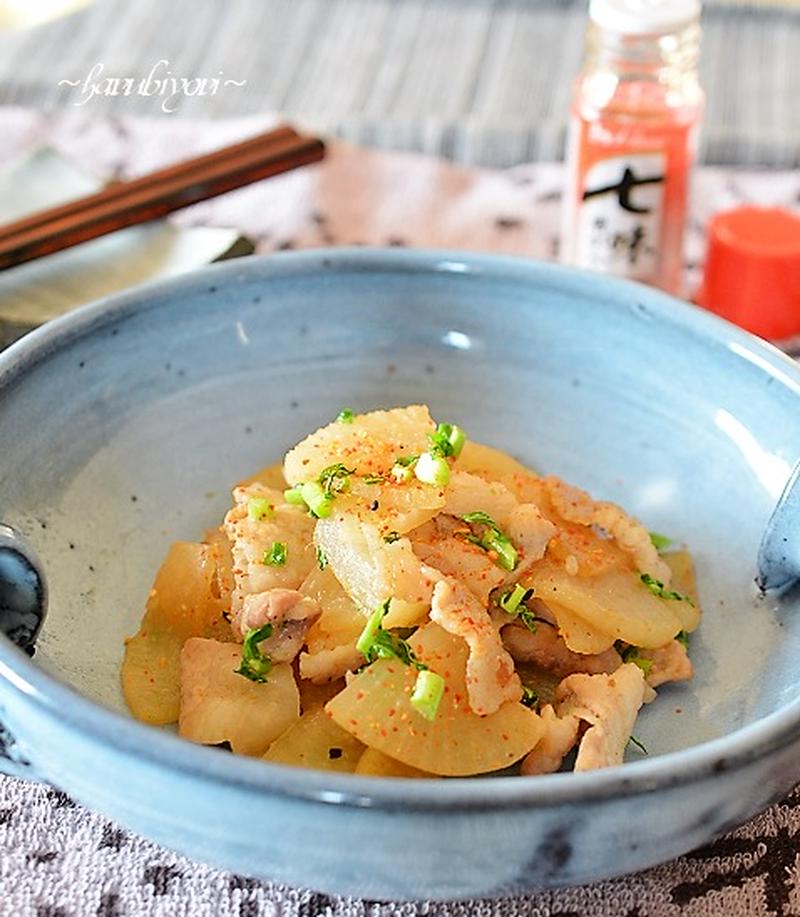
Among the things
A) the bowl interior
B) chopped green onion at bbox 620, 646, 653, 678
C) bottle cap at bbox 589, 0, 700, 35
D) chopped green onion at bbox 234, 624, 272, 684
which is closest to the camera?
chopped green onion at bbox 234, 624, 272, 684

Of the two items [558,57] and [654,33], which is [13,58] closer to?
[558,57]

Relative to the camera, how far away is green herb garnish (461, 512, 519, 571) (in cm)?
150

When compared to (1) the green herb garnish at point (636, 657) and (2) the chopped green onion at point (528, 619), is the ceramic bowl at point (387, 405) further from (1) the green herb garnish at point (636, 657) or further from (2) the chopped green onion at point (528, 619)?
(2) the chopped green onion at point (528, 619)

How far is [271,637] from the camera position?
1.45 meters

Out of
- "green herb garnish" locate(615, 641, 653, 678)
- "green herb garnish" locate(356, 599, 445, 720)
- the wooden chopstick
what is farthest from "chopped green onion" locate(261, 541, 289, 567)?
the wooden chopstick

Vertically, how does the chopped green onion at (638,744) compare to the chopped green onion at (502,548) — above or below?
below

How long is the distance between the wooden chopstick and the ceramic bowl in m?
0.47

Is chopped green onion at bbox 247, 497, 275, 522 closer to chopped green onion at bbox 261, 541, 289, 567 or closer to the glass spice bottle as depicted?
chopped green onion at bbox 261, 541, 289, 567

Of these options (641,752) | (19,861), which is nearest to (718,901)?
(641,752)

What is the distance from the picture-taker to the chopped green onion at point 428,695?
4.36 feet

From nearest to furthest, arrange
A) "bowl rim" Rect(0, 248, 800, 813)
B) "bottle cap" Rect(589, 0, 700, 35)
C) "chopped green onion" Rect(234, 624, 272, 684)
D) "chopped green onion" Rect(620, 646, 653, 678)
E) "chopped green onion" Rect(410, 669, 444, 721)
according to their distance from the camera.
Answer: "bowl rim" Rect(0, 248, 800, 813) → "chopped green onion" Rect(410, 669, 444, 721) → "chopped green onion" Rect(234, 624, 272, 684) → "chopped green onion" Rect(620, 646, 653, 678) → "bottle cap" Rect(589, 0, 700, 35)

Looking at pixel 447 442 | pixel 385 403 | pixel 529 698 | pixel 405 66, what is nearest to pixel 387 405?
pixel 385 403

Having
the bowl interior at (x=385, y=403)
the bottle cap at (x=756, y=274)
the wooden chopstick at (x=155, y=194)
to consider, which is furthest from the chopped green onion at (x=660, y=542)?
the wooden chopstick at (x=155, y=194)

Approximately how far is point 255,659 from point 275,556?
4.8 inches
